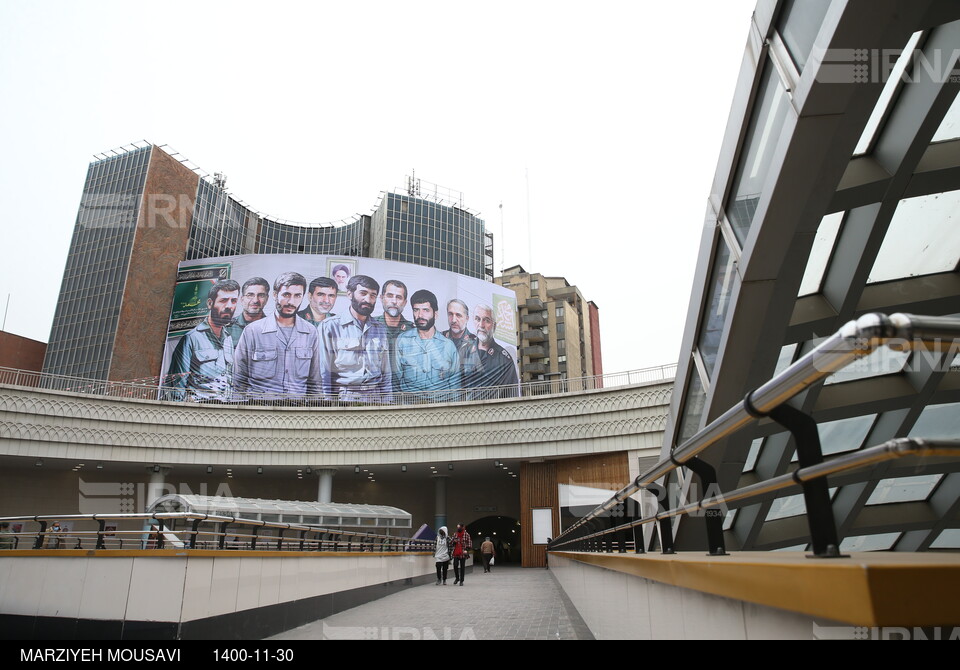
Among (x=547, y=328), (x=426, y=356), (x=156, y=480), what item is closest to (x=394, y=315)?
(x=426, y=356)

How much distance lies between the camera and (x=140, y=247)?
4475 cm

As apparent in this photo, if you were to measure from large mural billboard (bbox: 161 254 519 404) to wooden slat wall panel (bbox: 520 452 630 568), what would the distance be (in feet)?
24.1

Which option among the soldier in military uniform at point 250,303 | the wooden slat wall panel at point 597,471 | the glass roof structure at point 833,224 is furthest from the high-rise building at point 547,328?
the glass roof structure at point 833,224

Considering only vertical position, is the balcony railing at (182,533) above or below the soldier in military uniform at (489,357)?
below

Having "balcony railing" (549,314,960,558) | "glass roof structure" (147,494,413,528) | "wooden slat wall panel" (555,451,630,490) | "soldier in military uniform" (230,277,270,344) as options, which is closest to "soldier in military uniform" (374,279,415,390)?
"soldier in military uniform" (230,277,270,344)

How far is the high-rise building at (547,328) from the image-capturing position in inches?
2995

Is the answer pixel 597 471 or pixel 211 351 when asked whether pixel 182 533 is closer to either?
pixel 597 471

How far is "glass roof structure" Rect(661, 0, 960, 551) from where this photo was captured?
4230mm

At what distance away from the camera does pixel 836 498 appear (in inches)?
375

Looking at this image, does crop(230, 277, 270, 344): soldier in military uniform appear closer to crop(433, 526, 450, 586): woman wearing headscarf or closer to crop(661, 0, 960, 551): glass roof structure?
crop(433, 526, 450, 586): woman wearing headscarf

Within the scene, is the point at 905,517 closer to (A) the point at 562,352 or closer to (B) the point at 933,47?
(B) the point at 933,47

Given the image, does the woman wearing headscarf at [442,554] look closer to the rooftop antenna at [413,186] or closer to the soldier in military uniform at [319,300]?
the soldier in military uniform at [319,300]

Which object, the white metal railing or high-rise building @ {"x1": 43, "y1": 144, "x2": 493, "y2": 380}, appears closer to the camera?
the white metal railing

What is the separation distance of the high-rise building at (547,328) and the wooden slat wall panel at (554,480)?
4264 cm
